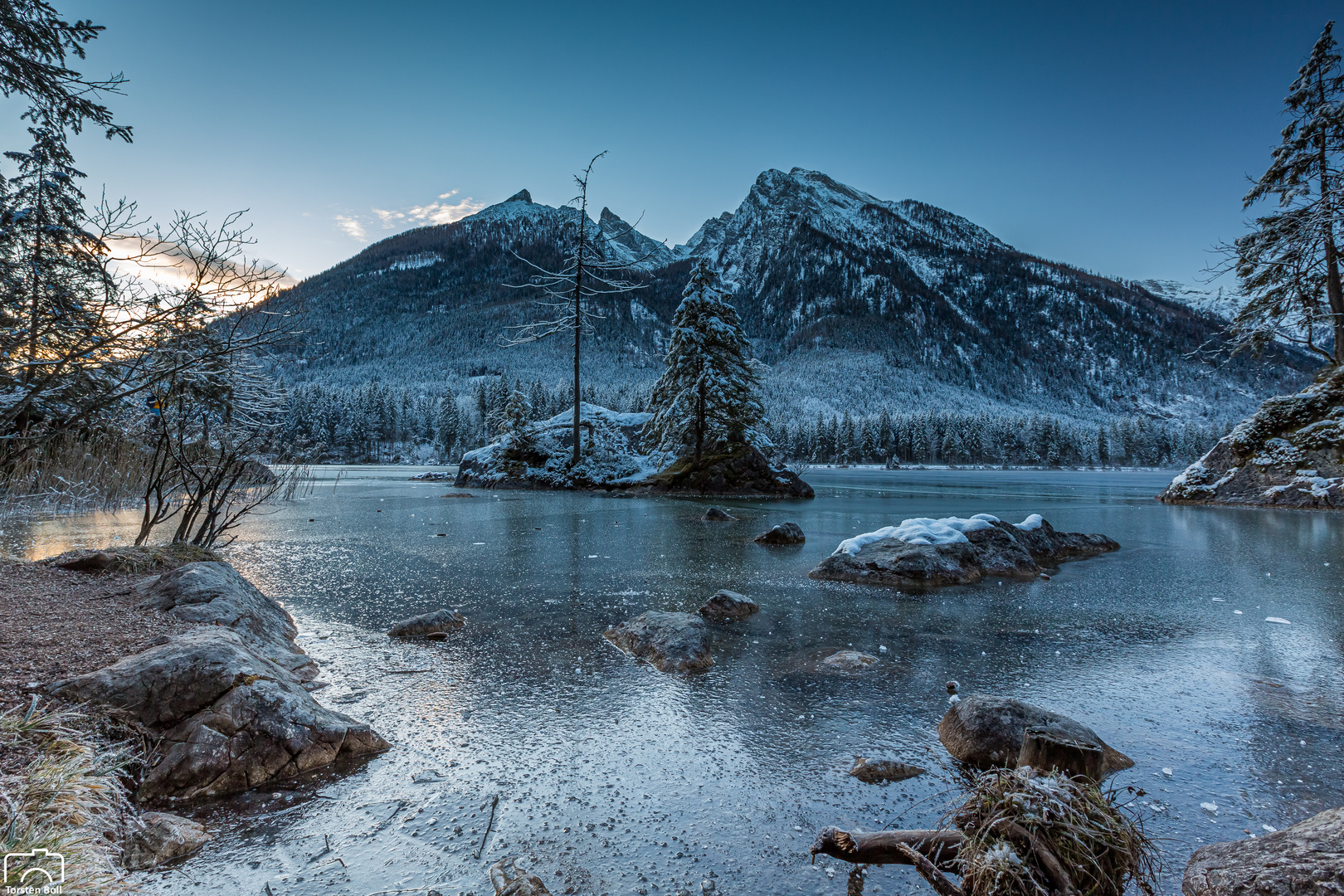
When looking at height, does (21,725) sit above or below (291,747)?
above

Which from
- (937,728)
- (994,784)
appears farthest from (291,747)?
(937,728)

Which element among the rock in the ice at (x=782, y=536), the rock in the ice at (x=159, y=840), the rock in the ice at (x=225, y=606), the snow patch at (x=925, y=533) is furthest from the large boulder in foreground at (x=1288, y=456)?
the rock in the ice at (x=159, y=840)

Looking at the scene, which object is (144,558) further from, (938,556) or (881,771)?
(938,556)

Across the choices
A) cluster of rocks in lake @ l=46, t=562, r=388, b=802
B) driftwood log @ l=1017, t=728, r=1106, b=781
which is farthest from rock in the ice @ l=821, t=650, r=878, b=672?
cluster of rocks in lake @ l=46, t=562, r=388, b=802

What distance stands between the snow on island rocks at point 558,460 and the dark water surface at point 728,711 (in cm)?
1598

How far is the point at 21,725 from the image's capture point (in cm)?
228

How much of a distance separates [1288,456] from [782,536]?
18.2 m

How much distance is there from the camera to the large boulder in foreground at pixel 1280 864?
1666mm

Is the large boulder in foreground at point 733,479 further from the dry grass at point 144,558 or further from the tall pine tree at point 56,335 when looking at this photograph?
the tall pine tree at point 56,335

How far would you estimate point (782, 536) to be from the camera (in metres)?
10.9

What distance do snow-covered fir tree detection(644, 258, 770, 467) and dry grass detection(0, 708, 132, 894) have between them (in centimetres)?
2111

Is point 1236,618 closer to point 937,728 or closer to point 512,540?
point 937,728

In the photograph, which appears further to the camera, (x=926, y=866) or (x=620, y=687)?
(x=620, y=687)

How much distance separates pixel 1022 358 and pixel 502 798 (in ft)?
744
